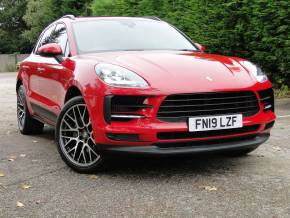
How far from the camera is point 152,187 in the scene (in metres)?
4.72

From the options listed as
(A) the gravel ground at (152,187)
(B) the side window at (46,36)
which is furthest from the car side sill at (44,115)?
(B) the side window at (46,36)

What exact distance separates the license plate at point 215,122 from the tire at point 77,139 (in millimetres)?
877

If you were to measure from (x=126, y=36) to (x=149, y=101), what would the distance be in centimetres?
173

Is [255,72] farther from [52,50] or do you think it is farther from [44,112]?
[44,112]

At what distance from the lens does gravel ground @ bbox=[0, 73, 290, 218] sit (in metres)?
4.11

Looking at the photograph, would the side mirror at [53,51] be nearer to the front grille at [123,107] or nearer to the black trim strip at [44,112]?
the black trim strip at [44,112]

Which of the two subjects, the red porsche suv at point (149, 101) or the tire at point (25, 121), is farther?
the tire at point (25, 121)

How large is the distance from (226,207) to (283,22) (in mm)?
6600

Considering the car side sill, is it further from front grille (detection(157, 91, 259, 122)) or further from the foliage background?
the foliage background

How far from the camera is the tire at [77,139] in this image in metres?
5.21

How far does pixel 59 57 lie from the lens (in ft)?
20.0

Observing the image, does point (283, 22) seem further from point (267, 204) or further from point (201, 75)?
point (267, 204)

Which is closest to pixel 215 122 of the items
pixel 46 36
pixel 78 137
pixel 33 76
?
pixel 78 137

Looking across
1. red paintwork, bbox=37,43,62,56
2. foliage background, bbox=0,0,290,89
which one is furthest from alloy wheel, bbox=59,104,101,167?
foliage background, bbox=0,0,290,89
